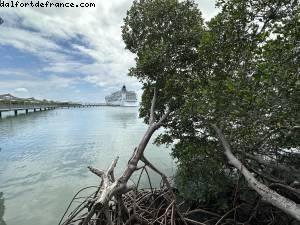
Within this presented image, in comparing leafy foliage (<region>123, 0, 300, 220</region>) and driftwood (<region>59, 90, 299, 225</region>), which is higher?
leafy foliage (<region>123, 0, 300, 220</region>)

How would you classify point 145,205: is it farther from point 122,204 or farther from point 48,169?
point 48,169

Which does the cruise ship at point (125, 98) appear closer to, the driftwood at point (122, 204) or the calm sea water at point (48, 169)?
the calm sea water at point (48, 169)

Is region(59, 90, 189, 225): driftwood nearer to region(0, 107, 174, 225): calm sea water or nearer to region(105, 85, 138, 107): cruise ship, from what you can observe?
region(0, 107, 174, 225): calm sea water

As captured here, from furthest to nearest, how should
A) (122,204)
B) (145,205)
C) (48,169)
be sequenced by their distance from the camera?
(48,169)
(145,205)
(122,204)

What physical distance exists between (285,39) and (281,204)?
291 centimetres

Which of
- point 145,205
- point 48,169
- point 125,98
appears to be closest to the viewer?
point 145,205

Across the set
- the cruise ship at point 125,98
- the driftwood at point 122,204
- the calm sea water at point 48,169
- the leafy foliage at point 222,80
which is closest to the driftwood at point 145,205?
the driftwood at point 122,204

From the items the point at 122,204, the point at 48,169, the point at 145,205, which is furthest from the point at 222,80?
the point at 48,169

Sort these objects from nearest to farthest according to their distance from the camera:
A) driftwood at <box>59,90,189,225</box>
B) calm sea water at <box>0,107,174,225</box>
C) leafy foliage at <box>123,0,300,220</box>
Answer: leafy foliage at <box>123,0,300,220</box>, driftwood at <box>59,90,189,225</box>, calm sea water at <box>0,107,174,225</box>

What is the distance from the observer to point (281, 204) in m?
4.28

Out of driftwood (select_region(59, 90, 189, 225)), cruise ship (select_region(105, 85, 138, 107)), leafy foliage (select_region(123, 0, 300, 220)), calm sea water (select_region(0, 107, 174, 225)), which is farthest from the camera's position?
cruise ship (select_region(105, 85, 138, 107))

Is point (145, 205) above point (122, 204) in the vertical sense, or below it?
below

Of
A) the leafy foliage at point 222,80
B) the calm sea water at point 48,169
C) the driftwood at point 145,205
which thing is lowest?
the calm sea water at point 48,169

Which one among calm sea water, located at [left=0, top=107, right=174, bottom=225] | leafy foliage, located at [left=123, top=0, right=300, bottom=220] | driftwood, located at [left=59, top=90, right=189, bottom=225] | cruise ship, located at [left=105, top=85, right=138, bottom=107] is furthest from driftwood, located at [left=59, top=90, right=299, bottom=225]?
cruise ship, located at [left=105, top=85, right=138, bottom=107]
